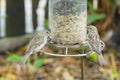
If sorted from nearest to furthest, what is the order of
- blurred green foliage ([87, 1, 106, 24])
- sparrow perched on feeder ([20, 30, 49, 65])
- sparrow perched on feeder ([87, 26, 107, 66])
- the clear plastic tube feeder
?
sparrow perched on feeder ([87, 26, 107, 66]) → sparrow perched on feeder ([20, 30, 49, 65]) → the clear plastic tube feeder → blurred green foliage ([87, 1, 106, 24])

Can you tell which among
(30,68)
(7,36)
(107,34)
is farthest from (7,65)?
(107,34)

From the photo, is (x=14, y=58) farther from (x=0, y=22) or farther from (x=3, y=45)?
(x=0, y=22)

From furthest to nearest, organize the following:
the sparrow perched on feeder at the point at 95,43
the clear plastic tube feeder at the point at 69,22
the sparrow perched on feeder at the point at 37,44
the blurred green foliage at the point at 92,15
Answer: the blurred green foliage at the point at 92,15 < the clear plastic tube feeder at the point at 69,22 < the sparrow perched on feeder at the point at 37,44 < the sparrow perched on feeder at the point at 95,43

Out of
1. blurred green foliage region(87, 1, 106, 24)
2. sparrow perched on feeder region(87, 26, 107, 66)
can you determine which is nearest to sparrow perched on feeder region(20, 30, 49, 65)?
sparrow perched on feeder region(87, 26, 107, 66)

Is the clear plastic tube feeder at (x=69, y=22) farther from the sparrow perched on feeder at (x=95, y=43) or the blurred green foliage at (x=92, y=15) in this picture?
the blurred green foliage at (x=92, y=15)

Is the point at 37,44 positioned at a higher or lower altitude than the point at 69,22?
lower

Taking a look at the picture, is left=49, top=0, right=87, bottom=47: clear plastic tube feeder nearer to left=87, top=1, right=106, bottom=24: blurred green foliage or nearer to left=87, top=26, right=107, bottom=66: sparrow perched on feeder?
left=87, top=26, right=107, bottom=66: sparrow perched on feeder

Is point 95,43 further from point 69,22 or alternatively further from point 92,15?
point 92,15

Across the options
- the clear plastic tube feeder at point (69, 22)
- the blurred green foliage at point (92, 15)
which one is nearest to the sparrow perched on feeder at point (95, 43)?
the clear plastic tube feeder at point (69, 22)

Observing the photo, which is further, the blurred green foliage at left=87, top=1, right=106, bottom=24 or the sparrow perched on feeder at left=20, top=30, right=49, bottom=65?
the blurred green foliage at left=87, top=1, right=106, bottom=24

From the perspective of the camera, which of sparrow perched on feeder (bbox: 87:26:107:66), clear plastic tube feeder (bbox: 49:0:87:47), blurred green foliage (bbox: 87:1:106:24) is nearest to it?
sparrow perched on feeder (bbox: 87:26:107:66)

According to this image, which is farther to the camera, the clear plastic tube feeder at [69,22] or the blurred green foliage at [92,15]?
the blurred green foliage at [92,15]

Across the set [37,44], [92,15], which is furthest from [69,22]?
[92,15]
